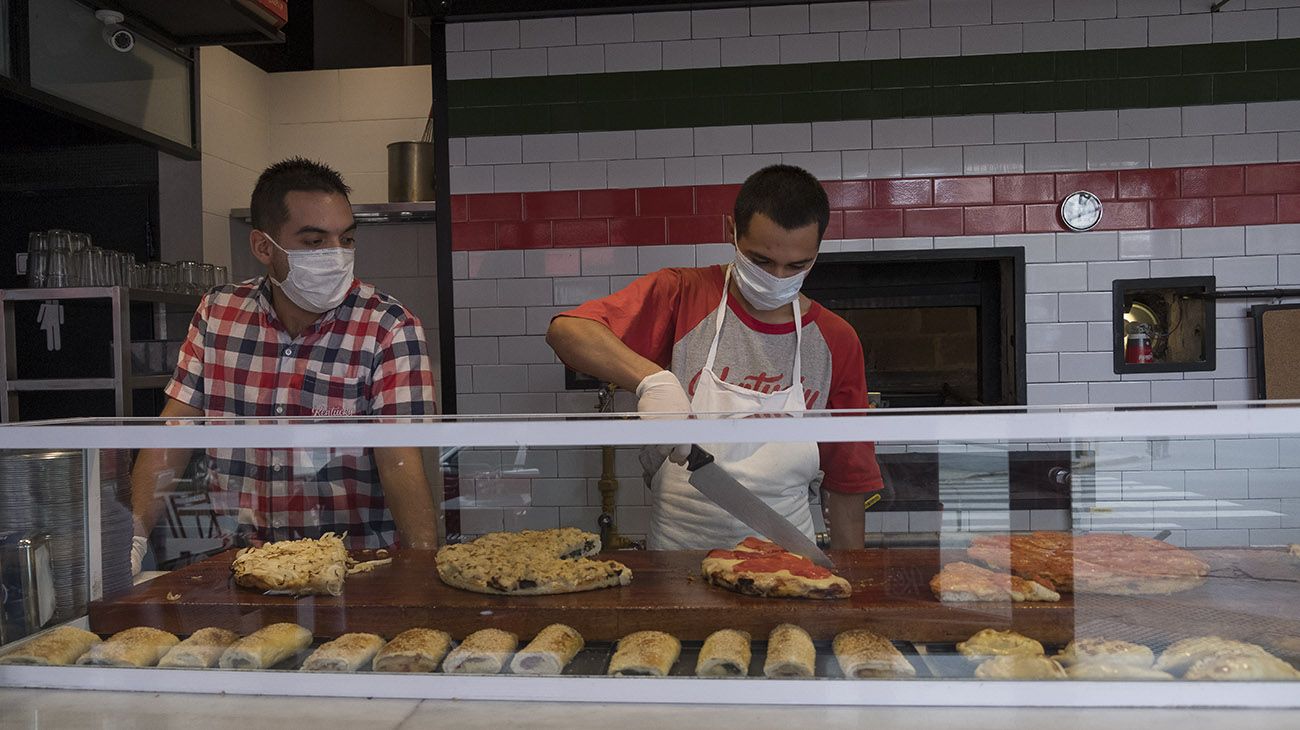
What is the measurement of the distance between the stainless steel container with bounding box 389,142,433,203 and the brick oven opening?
173 centimetres

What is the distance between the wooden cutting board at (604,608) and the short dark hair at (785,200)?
868 mm

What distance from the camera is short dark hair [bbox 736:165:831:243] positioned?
213cm

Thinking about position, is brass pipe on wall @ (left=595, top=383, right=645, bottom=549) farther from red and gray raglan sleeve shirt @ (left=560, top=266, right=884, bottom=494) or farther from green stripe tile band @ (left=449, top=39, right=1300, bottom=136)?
green stripe tile band @ (left=449, top=39, right=1300, bottom=136)

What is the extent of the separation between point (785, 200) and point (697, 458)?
0.90 m

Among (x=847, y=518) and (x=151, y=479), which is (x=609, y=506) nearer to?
(x=847, y=518)

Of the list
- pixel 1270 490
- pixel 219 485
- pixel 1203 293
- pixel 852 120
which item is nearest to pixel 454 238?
pixel 852 120

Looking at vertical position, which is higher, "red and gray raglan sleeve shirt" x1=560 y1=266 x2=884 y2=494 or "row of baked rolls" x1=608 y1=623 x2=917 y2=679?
"red and gray raglan sleeve shirt" x1=560 y1=266 x2=884 y2=494

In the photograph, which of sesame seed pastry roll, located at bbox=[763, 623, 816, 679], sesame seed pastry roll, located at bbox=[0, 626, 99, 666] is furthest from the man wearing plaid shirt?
sesame seed pastry roll, located at bbox=[763, 623, 816, 679]

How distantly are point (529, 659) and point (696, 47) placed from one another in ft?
9.96

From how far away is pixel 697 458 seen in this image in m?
1.41

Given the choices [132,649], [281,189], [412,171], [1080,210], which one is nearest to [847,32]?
[1080,210]

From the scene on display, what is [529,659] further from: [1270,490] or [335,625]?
[1270,490]

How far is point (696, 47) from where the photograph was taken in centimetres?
388

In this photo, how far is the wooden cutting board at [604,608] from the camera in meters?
1.34
